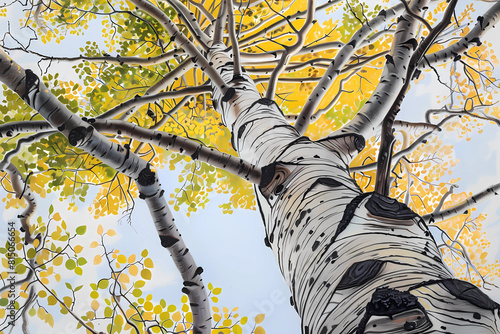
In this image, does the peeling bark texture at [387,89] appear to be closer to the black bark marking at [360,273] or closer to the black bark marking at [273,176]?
the black bark marking at [273,176]

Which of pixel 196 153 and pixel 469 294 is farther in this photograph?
pixel 196 153

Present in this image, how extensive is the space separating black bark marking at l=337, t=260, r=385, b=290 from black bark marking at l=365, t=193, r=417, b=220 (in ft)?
0.57

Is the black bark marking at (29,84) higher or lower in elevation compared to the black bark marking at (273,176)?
higher

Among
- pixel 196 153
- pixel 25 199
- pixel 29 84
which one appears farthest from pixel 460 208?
pixel 25 199

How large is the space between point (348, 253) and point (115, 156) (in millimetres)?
904

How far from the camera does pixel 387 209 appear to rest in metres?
0.83

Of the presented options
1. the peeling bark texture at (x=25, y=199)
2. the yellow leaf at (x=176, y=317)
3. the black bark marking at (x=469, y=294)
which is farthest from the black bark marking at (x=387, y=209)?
the yellow leaf at (x=176, y=317)

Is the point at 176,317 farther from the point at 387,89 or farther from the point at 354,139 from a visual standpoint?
the point at 387,89

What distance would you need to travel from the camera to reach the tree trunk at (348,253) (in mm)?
559

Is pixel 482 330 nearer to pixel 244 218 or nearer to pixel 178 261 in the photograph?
pixel 178 261

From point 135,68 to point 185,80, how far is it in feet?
1.86

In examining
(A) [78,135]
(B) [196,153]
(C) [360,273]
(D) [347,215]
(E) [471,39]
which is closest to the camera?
(C) [360,273]

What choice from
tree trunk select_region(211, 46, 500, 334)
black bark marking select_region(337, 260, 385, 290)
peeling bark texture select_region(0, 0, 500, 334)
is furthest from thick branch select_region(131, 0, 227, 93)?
black bark marking select_region(337, 260, 385, 290)

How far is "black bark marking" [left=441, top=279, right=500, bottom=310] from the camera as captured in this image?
57cm
